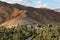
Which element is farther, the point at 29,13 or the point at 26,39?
the point at 29,13

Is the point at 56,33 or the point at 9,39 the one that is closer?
the point at 56,33

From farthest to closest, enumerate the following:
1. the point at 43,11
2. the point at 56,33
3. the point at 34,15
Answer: the point at 43,11 → the point at 34,15 → the point at 56,33

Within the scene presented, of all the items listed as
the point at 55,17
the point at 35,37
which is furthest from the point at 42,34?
the point at 55,17

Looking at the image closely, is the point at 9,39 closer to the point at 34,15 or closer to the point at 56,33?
the point at 56,33

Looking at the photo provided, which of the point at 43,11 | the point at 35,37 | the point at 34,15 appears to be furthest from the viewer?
the point at 43,11

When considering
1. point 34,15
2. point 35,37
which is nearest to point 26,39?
point 35,37

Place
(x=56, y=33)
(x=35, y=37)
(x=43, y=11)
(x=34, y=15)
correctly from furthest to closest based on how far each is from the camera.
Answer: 1. (x=43, y=11)
2. (x=34, y=15)
3. (x=35, y=37)
4. (x=56, y=33)

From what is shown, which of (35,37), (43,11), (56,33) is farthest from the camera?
(43,11)

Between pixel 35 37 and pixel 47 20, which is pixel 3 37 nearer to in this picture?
pixel 35 37

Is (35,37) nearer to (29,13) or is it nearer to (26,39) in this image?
(26,39)
